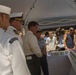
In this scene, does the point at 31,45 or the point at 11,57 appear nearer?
the point at 11,57

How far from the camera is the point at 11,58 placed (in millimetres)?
2164

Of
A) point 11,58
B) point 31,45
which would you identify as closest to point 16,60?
point 11,58

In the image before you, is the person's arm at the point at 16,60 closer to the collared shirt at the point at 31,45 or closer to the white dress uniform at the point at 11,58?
the white dress uniform at the point at 11,58

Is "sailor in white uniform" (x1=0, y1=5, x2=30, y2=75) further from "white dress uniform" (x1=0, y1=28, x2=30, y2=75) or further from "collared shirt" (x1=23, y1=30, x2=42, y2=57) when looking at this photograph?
"collared shirt" (x1=23, y1=30, x2=42, y2=57)

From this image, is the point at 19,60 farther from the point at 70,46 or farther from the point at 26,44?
the point at 70,46

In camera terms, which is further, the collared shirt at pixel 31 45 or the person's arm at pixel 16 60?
Result: the collared shirt at pixel 31 45

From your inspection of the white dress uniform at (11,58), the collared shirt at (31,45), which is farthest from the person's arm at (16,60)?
the collared shirt at (31,45)

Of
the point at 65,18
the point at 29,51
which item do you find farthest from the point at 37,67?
the point at 65,18

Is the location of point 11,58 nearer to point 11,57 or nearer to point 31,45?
point 11,57

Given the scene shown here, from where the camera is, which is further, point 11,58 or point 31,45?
point 31,45

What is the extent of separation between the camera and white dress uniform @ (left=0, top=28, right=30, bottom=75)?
7.05 feet

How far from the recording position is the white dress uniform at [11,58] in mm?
2148

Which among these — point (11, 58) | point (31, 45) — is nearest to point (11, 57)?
point (11, 58)

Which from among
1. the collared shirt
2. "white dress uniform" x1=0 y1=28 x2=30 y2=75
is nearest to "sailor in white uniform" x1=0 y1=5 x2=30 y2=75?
"white dress uniform" x1=0 y1=28 x2=30 y2=75
